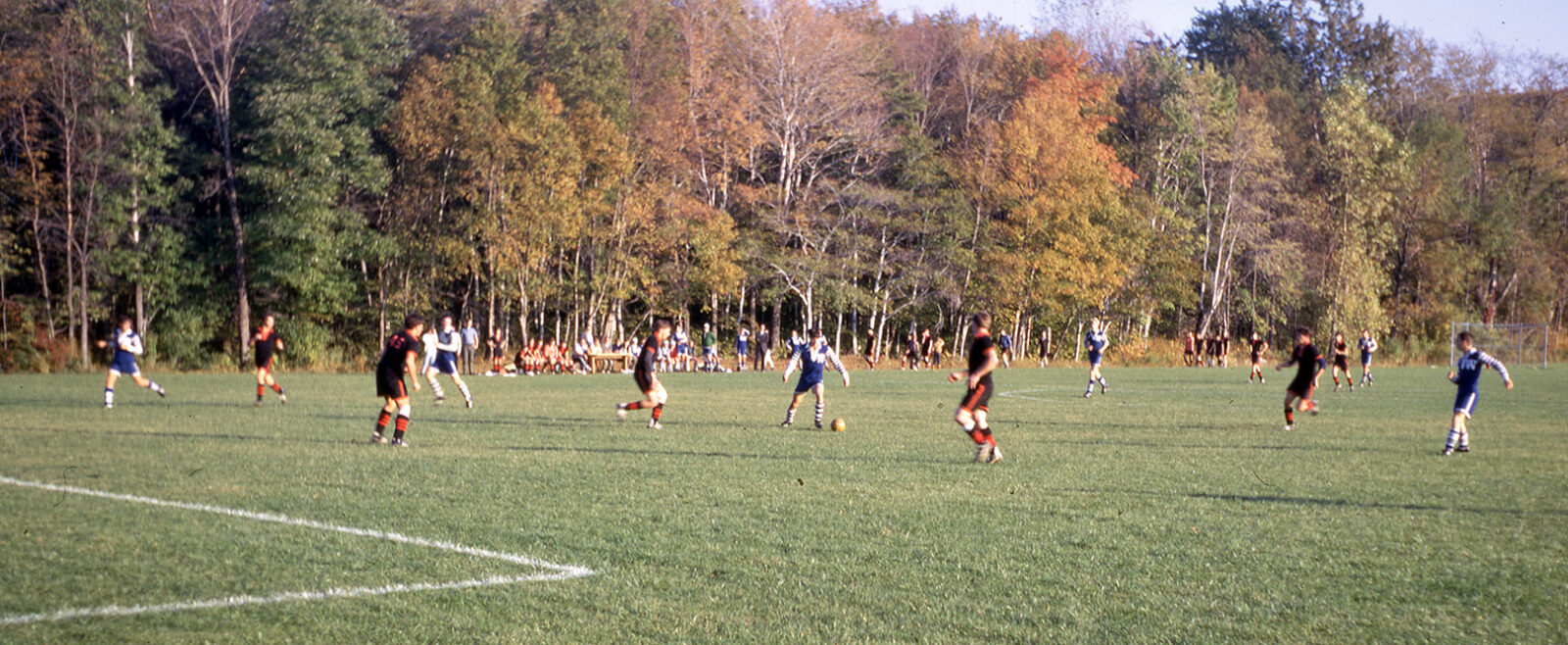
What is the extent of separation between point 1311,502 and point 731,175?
41432mm

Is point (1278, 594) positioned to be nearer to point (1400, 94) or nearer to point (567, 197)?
point (567, 197)

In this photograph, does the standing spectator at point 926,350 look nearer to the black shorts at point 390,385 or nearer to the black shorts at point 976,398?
the black shorts at point 976,398

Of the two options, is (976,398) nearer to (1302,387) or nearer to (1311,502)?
(1311,502)

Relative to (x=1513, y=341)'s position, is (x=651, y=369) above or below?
below

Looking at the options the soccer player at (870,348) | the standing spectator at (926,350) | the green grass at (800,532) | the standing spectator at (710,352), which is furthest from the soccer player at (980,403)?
the standing spectator at (926,350)

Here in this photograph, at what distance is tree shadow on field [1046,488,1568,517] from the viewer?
9633mm

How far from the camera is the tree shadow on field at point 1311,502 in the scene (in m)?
9.63

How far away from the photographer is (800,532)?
8266 mm

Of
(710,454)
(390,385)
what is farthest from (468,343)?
(710,454)

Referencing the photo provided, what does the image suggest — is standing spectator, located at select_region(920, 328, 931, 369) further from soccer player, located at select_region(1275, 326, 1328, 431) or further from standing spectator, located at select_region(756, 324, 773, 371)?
soccer player, located at select_region(1275, 326, 1328, 431)

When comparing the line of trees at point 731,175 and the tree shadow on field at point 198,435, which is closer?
the tree shadow on field at point 198,435

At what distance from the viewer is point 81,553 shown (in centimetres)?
726

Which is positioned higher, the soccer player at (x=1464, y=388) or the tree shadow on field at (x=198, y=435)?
the soccer player at (x=1464, y=388)

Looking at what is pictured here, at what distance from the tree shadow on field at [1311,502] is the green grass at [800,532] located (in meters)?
0.06
